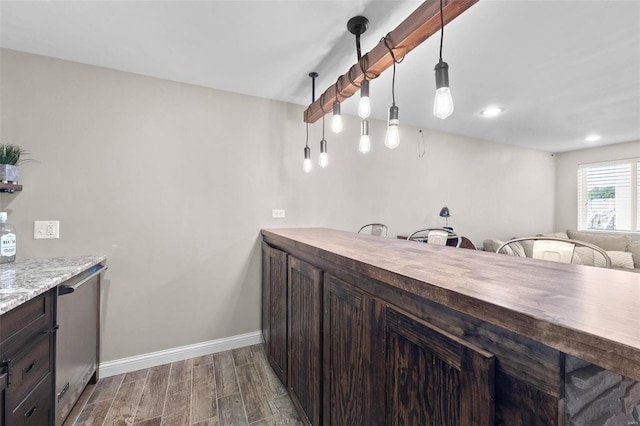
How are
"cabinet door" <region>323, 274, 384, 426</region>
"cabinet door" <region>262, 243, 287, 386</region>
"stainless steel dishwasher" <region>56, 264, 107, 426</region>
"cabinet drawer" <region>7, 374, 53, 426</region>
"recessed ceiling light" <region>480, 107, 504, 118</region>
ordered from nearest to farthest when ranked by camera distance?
"cabinet door" <region>323, 274, 384, 426</region> → "cabinet drawer" <region>7, 374, 53, 426</region> → "stainless steel dishwasher" <region>56, 264, 107, 426</region> → "cabinet door" <region>262, 243, 287, 386</region> → "recessed ceiling light" <region>480, 107, 504, 118</region>

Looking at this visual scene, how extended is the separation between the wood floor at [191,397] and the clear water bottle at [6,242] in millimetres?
1069

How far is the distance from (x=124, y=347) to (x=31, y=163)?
5.11ft

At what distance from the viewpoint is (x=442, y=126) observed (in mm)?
3736

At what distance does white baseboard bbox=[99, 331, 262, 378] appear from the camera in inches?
84.2

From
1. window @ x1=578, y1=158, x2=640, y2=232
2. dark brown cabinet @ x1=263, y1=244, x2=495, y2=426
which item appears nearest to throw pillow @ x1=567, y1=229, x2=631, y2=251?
window @ x1=578, y1=158, x2=640, y2=232

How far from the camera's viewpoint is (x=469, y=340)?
66cm

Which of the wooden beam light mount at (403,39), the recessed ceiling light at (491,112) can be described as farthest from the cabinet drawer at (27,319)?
the recessed ceiling light at (491,112)

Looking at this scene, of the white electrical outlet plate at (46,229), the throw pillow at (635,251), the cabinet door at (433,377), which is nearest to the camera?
the cabinet door at (433,377)

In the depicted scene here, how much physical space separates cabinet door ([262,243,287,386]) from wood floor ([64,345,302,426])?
0.55 feet

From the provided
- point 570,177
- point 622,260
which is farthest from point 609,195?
point 622,260

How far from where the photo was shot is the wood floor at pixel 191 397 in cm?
167

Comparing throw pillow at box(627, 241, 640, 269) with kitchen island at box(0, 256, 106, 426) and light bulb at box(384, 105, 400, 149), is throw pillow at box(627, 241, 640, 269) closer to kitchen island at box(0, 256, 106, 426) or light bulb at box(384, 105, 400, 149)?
light bulb at box(384, 105, 400, 149)

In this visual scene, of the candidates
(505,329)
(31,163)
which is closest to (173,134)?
(31,163)

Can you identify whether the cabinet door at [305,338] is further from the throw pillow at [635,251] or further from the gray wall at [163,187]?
the throw pillow at [635,251]
